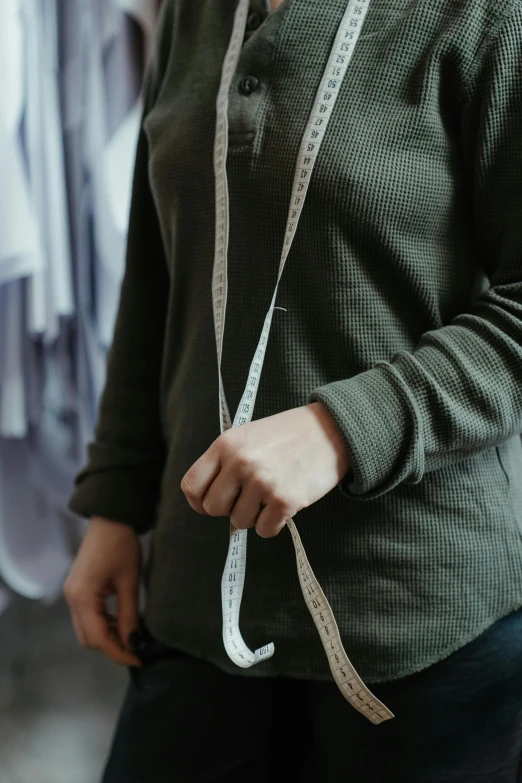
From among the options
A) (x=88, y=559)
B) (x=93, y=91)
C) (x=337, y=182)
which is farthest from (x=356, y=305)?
(x=93, y=91)

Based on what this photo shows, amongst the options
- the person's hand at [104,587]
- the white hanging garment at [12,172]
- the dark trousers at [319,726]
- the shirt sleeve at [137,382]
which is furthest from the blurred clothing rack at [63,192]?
the dark trousers at [319,726]

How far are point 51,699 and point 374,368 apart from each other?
1.27 metres

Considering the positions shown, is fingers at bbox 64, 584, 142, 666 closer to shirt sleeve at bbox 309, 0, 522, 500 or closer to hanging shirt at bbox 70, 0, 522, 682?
hanging shirt at bbox 70, 0, 522, 682

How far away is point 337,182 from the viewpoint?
2.23 ft

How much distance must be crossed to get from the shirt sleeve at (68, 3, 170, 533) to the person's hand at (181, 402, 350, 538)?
0.96ft

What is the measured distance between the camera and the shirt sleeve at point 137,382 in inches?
35.2

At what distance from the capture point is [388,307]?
2.33 ft

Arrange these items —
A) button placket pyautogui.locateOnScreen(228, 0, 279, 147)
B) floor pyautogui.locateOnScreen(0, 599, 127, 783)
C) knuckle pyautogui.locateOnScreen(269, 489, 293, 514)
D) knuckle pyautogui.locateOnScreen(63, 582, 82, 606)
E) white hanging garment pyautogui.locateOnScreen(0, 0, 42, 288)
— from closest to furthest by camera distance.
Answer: knuckle pyautogui.locateOnScreen(269, 489, 293, 514) → button placket pyautogui.locateOnScreen(228, 0, 279, 147) → knuckle pyautogui.locateOnScreen(63, 582, 82, 606) → white hanging garment pyautogui.locateOnScreen(0, 0, 42, 288) → floor pyautogui.locateOnScreen(0, 599, 127, 783)

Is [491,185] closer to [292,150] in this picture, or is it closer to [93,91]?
[292,150]

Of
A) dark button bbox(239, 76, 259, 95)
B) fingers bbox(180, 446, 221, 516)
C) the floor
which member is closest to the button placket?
dark button bbox(239, 76, 259, 95)

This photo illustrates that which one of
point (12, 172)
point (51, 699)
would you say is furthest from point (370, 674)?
point (51, 699)

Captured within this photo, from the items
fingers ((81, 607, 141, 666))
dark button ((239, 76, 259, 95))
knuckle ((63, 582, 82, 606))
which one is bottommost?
fingers ((81, 607, 141, 666))

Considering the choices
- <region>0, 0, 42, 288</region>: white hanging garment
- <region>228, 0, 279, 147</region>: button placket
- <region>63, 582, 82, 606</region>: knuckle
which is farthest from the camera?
<region>0, 0, 42, 288</region>: white hanging garment

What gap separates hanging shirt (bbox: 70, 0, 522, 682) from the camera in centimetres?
65
